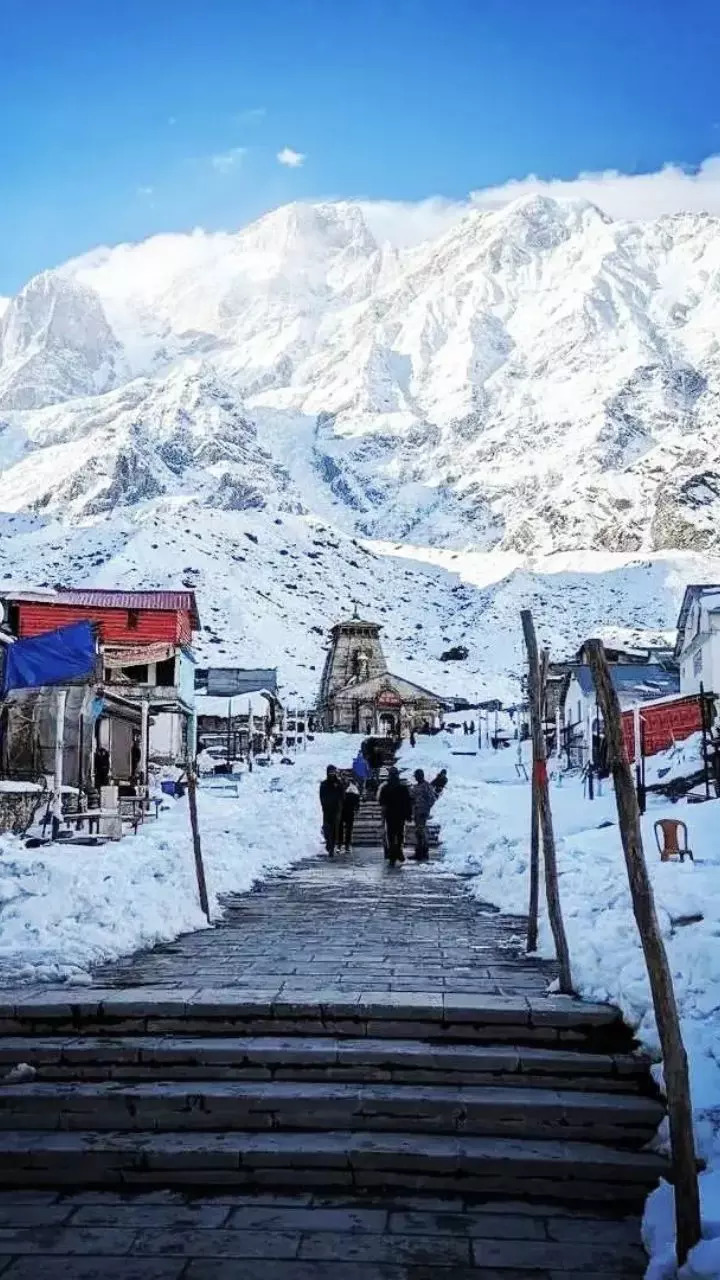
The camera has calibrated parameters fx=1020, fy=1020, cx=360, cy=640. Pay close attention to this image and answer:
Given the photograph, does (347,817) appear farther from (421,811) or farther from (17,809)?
(17,809)

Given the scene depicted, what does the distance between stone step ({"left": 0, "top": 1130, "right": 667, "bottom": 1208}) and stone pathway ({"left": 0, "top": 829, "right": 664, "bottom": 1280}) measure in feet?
0.04

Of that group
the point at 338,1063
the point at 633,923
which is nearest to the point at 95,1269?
the point at 338,1063

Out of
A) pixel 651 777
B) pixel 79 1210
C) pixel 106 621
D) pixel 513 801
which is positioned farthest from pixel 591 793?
pixel 106 621

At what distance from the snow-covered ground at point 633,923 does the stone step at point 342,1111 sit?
0.38m

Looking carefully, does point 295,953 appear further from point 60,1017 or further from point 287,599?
point 287,599

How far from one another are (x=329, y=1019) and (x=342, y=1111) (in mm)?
993

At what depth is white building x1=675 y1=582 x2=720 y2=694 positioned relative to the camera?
33906 millimetres

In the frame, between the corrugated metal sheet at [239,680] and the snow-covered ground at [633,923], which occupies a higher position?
the corrugated metal sheet at [239,680]

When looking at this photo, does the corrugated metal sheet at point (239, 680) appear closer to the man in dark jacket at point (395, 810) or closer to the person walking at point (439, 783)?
the person walking at point (439, 783)

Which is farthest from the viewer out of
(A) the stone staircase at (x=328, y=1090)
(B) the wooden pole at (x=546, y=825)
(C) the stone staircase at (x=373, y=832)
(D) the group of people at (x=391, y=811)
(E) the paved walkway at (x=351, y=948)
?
(C) the stone staircase at (x=373, y=832)

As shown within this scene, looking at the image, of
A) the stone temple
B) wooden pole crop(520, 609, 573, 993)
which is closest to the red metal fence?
wooden pole crop(520, 609, 573, 993)

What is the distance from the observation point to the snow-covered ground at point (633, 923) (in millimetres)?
5250

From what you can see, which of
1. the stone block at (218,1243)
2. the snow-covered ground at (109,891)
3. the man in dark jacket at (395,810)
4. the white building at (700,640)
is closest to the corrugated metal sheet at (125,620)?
the white building at (700,640)

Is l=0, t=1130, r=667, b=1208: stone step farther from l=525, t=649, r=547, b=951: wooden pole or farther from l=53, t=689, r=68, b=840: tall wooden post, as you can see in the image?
l=53, t=689, r=68, b=840: tall wooden post
